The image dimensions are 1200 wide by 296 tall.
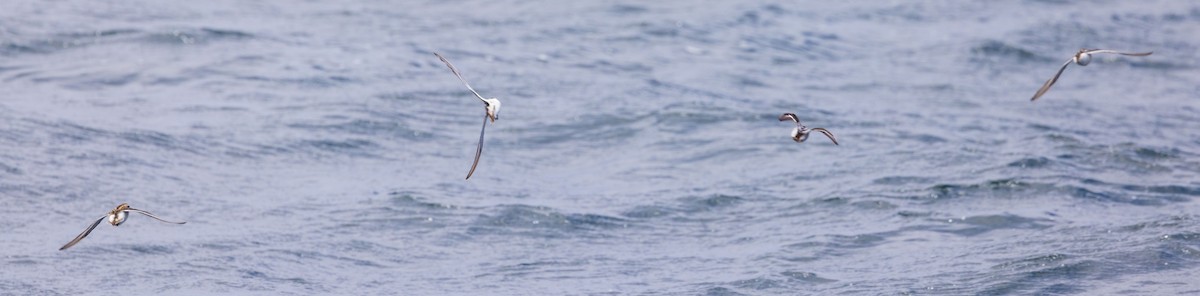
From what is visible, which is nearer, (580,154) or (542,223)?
(542,223)

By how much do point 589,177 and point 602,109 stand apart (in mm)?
2799

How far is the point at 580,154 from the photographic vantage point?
1809 centimetres

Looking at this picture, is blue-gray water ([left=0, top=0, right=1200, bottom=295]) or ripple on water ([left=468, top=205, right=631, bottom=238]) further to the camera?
ripple on water ([left=468, top=205, right=631, bottom=238])

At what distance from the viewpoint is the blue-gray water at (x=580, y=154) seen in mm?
13758

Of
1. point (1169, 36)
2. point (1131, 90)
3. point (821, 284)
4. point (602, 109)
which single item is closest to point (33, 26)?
point (602, 109)

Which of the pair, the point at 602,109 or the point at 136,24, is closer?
the point at 602,109

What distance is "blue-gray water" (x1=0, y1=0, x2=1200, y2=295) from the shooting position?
45.1ft

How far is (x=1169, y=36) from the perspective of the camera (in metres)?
26.2

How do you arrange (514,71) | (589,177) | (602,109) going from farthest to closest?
(514,71) → (602,109) → (589,177)

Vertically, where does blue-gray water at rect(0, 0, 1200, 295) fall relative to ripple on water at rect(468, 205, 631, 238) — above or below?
above

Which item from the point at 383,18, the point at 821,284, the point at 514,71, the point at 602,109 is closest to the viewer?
the point at 821,284

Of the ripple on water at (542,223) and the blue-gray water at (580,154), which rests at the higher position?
the blue-gray water at (580,154)

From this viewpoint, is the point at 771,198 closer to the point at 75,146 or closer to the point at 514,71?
the point at 514,71

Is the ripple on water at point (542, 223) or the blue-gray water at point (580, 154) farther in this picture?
the ripple on water at point (542, 223)
